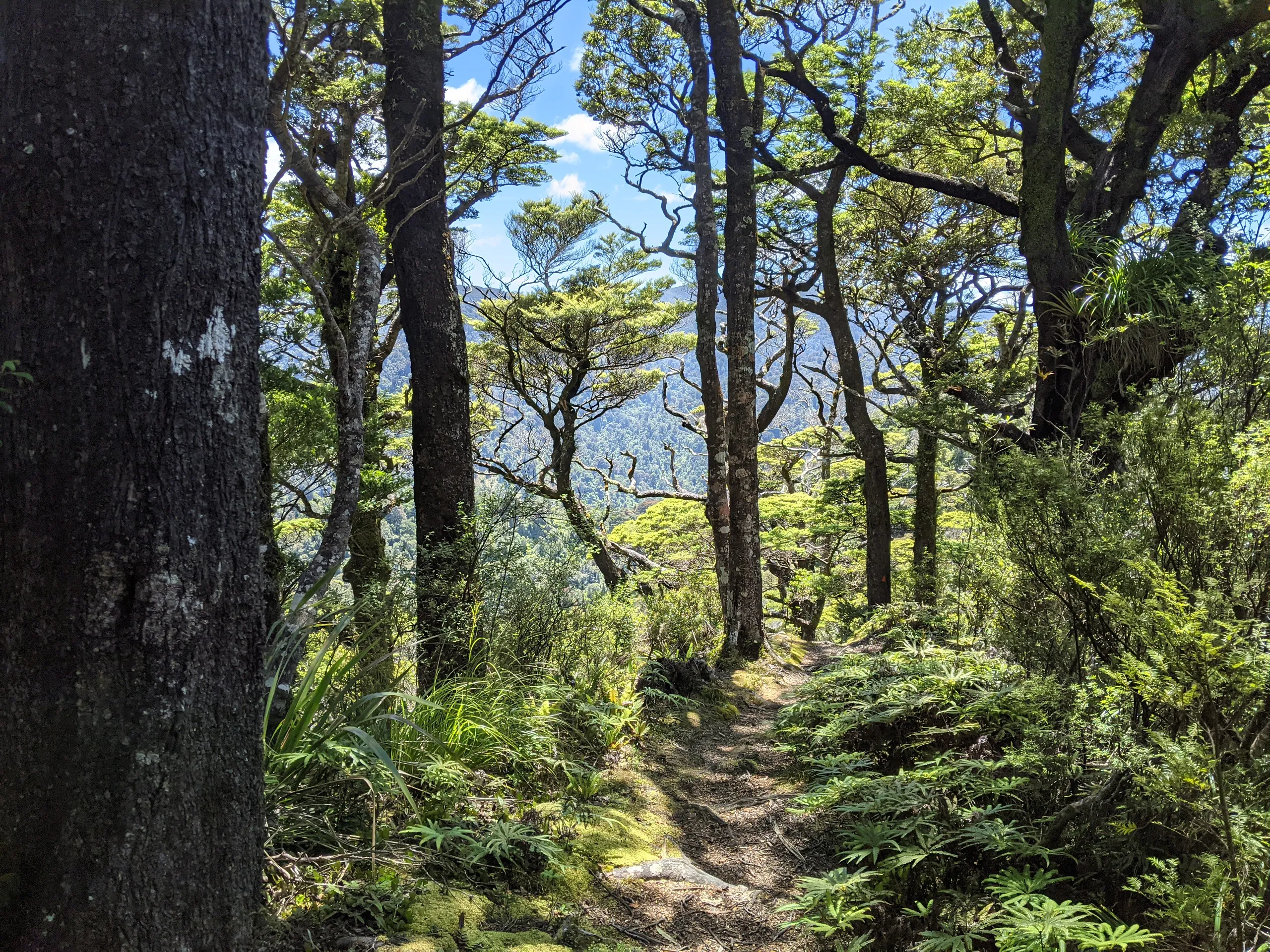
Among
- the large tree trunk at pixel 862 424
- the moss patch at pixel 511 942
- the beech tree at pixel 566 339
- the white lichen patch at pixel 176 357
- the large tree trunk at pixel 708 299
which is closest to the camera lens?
the white lichen patch at pixel 176 357

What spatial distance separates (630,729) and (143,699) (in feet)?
12.2

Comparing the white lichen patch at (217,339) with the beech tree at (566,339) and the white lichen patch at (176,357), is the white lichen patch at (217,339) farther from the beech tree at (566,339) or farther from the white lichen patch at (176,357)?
the beech tree at (566,339)

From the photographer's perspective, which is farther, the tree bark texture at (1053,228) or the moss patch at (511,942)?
the tree bark texture at (1053,228)

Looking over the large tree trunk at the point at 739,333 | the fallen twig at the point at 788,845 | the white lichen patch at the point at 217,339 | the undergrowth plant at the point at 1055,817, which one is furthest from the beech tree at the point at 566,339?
the white lichen patch at the point at 217,339

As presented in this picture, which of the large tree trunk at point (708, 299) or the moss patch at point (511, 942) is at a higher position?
the large tree trunk at point (708, 299)

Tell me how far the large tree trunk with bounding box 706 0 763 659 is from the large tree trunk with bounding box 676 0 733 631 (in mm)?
235

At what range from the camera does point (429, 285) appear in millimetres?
5230

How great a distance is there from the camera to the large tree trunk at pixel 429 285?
5.14 metres

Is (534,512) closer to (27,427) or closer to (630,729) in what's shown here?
(630,729)

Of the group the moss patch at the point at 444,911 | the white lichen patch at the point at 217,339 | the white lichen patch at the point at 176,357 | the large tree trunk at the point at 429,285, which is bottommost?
the moss patch at the point at 444,911

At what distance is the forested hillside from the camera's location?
1501 mm

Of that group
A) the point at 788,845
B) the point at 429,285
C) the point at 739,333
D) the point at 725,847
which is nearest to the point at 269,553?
the point at 429,285

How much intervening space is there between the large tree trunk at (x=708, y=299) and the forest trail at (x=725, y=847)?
9.45 feet

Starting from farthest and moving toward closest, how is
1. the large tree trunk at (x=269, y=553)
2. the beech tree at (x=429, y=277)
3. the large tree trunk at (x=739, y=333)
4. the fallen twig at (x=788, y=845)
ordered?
1. the large tree trunk at (x=739, y=333)
2. the beech tree at (x=429, y=277)
3. the fallen twig at (x=788, y=845)
4. the large tree trunk at (x=269, y=553)
